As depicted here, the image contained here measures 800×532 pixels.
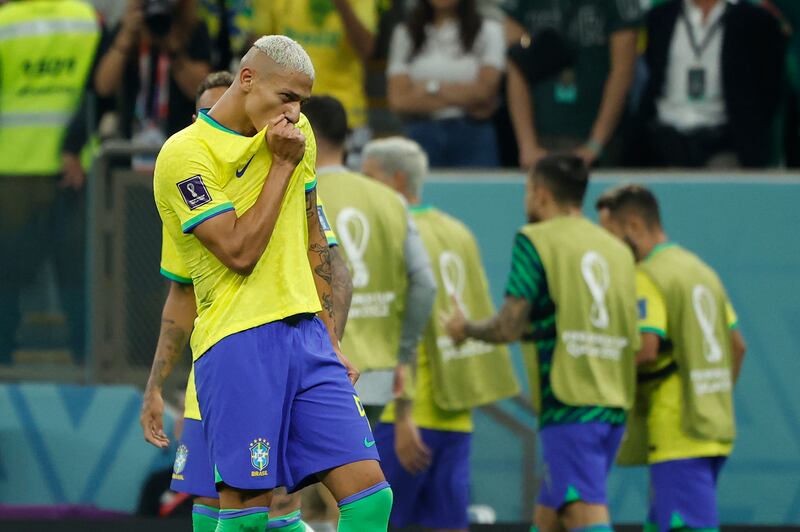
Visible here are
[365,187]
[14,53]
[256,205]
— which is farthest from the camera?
[14,53]

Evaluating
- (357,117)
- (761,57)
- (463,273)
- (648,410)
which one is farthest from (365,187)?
(761,57)

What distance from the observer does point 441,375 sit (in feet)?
26.8

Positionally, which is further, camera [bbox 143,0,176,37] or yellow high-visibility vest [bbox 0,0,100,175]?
camera [bbox 143,0,176,37]

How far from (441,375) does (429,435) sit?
1.04ft

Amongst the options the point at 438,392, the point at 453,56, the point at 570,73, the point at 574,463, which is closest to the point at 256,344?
the point at 574,463

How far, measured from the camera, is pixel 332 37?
33.6ft

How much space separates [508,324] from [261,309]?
2759 mm

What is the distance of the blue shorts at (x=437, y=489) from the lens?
8148 millimetres

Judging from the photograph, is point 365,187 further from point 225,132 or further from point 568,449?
point 225,132

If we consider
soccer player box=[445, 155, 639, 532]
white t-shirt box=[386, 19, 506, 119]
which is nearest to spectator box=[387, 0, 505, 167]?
white t-shirt box=[386, 19, 506, 119]

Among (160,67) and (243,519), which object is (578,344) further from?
(160,67)

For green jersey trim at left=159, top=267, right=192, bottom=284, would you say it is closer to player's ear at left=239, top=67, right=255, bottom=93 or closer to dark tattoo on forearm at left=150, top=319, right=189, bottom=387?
dark tattoo on forearm at left=150, top=319, right=189, bottom=387

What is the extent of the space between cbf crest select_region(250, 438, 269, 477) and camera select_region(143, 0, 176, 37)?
18.3 ft

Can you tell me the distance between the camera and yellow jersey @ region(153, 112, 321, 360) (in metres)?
4.91
